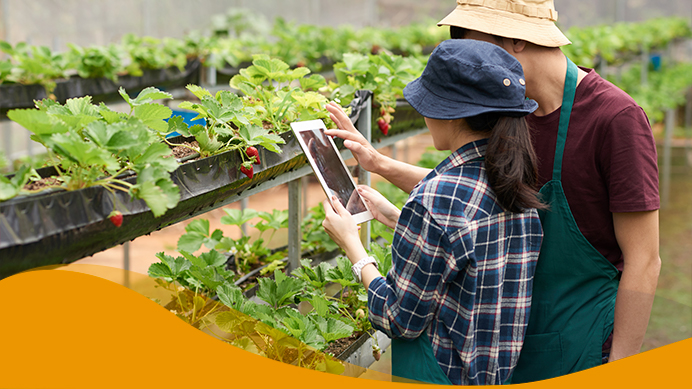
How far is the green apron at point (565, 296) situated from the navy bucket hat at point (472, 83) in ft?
1.02

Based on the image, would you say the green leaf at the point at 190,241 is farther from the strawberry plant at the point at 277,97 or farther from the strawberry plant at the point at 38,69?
the strawberry plant at the point at 38,69

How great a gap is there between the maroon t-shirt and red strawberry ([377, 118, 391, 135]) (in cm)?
99

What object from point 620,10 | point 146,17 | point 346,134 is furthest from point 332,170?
point 620,10

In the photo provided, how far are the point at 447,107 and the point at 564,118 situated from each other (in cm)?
41

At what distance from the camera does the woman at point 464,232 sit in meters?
1.16

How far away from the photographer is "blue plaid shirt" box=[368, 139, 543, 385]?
1.15 m

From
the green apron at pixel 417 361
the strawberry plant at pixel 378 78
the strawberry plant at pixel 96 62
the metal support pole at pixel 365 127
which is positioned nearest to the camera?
the green apron at pixel 417 361

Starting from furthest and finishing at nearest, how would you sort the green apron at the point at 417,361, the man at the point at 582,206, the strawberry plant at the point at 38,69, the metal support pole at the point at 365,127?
the strawberry plant at the point at 38,69 < the metal support pole at the point at 365,127 < the man at the point at 582,206 < the green apron at the point at 417,361

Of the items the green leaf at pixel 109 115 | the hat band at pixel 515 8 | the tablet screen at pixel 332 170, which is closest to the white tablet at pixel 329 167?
the tablet screen at pixel 332 170

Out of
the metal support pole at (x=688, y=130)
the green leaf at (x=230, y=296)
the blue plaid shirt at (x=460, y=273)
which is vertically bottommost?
the metal support pole at (x=688, y=130)

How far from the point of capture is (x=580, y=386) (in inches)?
47.3

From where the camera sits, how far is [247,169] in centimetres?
146

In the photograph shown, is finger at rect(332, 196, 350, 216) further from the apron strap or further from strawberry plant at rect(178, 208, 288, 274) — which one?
strawberry plant at rect(178, 208, 288, 274)

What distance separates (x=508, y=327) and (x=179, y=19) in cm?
719
